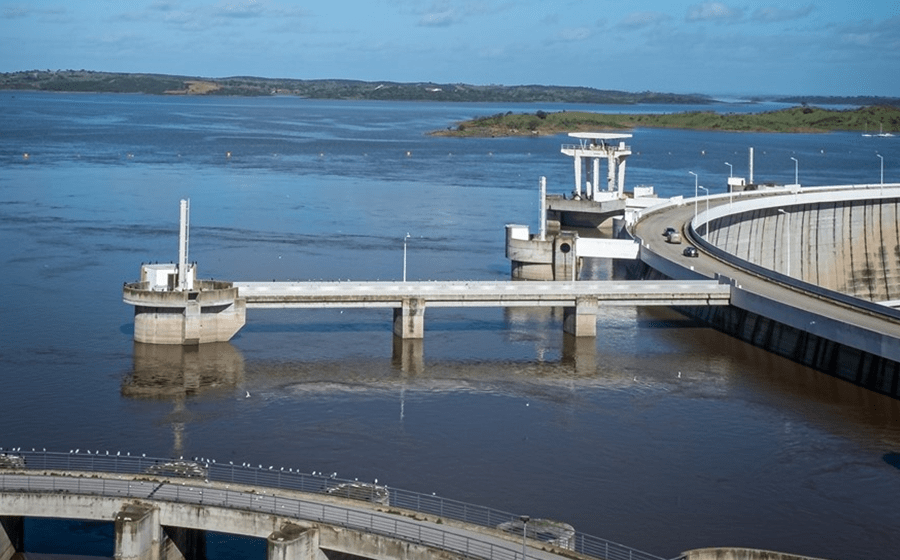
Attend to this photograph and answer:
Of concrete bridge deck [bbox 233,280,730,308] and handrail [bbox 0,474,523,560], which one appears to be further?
concrete bridge deck [bbox 233,280,730,308]

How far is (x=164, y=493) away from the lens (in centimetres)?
2928

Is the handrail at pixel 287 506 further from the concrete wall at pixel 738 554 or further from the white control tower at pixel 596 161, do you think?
the white control tower at pixel 596 161

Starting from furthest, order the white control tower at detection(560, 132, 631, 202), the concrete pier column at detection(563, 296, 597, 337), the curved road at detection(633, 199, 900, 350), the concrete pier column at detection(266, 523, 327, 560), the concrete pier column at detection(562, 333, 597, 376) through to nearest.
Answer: the white control tower at detection(560, 132, 631, 202)
the concrete pier column at detection(563, 296, 597, 337)
the concrete pier column at detection(562, 333, 597, 376)
the curved road at detection(633, 199, 900, 350)
the concrete pier column at detection(266, 523, 327, 560)

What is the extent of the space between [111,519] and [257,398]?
15713 mm

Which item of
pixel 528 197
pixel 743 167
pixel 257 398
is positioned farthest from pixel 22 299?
pixel 743 167

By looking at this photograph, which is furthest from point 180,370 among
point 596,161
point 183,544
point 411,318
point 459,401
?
point 596,161

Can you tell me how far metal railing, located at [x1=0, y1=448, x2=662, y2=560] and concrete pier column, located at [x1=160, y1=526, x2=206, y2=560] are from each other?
2.79ft

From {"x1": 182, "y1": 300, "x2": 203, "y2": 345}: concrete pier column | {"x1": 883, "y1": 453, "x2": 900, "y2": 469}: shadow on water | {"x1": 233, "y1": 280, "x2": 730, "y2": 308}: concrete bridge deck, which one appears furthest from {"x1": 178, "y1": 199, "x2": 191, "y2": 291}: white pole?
{"x1": 883, "y1": 453, "x2": 900, "y2": 469}: shadow on water

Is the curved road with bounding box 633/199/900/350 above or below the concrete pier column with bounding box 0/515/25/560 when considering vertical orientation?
above

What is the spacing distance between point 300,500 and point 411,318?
24.2 m

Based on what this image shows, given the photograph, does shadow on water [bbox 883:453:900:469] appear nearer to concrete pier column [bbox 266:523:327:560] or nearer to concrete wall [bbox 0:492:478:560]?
concrete wall [bbox 0:492:478:560]

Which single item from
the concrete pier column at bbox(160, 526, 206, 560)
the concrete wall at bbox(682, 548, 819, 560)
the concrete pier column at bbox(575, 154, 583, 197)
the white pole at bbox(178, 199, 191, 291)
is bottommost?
Result: the concrete pier column at bbox(160, 526, 206, 560)

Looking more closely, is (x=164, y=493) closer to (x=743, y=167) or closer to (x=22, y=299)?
(x=22, y=299)

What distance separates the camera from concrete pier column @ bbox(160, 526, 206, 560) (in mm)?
29016
